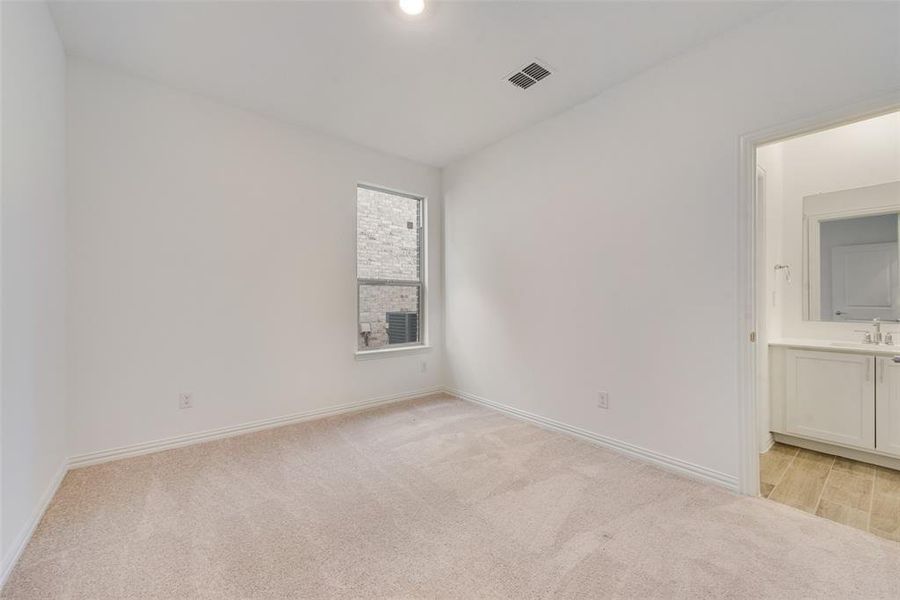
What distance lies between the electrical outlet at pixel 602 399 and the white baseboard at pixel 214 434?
205cm

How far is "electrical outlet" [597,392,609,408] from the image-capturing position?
2719 millimetres

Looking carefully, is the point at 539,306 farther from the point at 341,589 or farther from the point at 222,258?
the point at 222,258

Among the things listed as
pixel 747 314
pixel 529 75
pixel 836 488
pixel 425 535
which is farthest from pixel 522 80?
pixel 836 488

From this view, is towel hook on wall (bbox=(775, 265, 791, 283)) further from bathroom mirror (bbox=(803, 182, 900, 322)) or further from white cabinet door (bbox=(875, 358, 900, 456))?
white cabinet door (bbox=(875, 358, 900, 456))

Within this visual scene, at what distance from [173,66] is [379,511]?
124 inches

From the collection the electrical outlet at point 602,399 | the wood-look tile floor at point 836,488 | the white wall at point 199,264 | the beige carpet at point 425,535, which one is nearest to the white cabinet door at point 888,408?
the wood-look tile floor at point 836,488

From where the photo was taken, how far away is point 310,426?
3168 mm

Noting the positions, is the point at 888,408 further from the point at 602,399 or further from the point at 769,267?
the point at 602,399

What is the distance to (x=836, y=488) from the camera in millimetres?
2189

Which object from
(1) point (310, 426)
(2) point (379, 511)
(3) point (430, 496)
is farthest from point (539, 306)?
(1) point (310, 426)

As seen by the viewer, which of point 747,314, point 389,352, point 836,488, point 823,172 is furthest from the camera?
point 389,352

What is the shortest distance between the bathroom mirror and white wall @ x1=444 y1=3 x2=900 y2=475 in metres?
A: 1.54

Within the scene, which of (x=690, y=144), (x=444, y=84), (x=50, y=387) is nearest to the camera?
(x=50, y=387)

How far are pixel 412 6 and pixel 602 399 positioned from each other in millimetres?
2814
